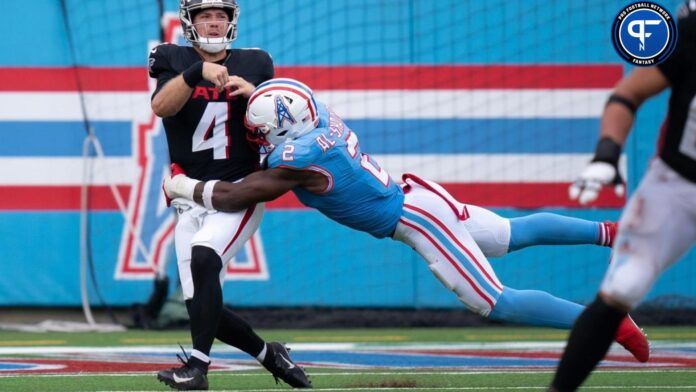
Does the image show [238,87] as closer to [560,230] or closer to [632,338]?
[560,230]

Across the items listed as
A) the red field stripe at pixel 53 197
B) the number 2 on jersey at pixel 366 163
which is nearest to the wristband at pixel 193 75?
the number 2 on jersey at pixel 366 163

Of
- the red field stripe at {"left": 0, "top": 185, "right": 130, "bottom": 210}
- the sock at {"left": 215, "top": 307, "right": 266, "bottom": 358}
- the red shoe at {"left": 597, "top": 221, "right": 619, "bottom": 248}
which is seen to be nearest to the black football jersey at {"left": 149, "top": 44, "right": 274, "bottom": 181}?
the sock at {"left": 215, "top": 307, "right": 266, "bottom": 358}

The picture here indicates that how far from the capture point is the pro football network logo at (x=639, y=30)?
26.4 ft

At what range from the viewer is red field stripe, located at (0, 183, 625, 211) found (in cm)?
931

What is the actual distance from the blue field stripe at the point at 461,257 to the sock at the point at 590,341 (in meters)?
1.44

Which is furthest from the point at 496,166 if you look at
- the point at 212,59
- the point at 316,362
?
the point at 212,59

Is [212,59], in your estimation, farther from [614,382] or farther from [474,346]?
[474,346]

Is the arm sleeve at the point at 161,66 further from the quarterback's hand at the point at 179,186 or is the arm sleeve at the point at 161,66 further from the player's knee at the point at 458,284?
the player's knee at the point at 458,284

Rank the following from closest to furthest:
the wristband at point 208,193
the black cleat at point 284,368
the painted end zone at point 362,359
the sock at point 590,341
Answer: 1. the sock at point 590,341
2. the wristband at point 208,193
3. the black cleat at point 284,368
4. the painted end zone at point 362,359

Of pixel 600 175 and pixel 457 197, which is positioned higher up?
pixel 600 175

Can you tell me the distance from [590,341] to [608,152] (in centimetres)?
60

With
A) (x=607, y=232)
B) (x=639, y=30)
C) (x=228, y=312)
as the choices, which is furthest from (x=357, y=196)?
(x=639, y=30)

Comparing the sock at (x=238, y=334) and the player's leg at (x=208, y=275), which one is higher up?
the player's leg at (x=208, y=275)

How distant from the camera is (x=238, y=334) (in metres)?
5.66
